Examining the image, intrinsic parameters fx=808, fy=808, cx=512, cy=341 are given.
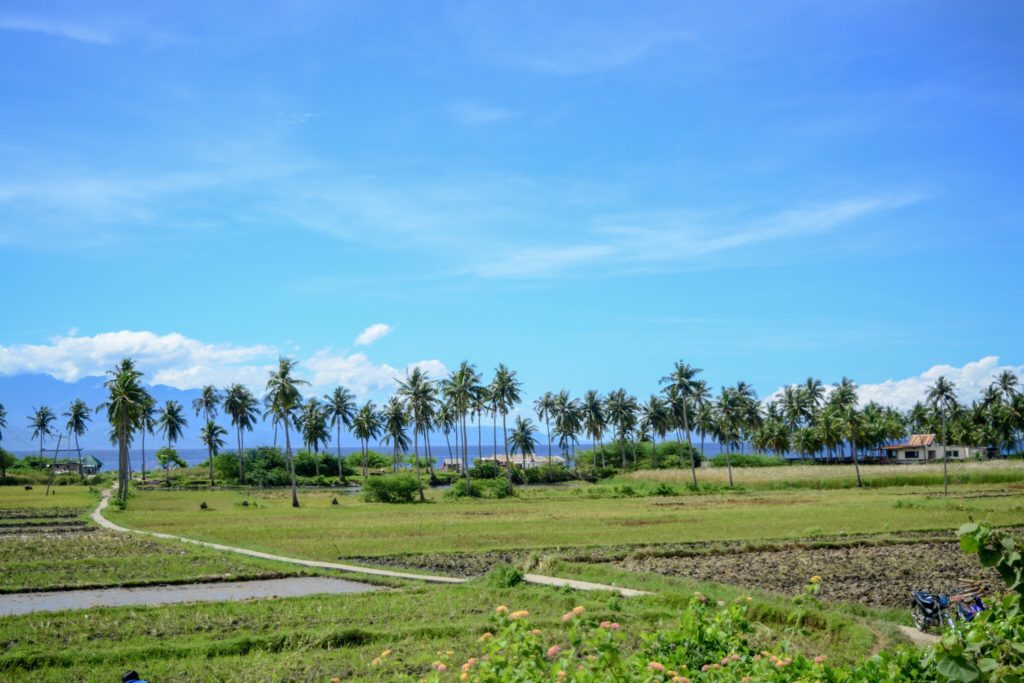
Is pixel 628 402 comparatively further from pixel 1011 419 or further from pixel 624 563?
pixel 624 563

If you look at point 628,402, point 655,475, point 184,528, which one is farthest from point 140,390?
point 628,402

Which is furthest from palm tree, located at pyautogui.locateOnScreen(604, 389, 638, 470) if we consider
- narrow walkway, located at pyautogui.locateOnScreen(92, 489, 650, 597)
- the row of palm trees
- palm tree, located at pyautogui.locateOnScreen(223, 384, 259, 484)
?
narrow walkway, located at pyautogui.locateOnScreen(92, 489, 650, 597)

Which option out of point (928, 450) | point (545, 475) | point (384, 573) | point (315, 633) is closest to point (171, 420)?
point (545, 475)

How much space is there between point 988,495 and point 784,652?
58.3 metres

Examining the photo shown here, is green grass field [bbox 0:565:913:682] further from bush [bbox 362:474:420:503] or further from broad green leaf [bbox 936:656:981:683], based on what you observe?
bush [bbox 362:474:420:503]

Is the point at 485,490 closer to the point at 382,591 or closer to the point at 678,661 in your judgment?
the point at 382,591

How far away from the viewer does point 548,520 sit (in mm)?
45719

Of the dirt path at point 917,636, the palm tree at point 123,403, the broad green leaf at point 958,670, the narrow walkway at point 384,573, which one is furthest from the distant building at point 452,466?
the broad green leaf at point 958,670

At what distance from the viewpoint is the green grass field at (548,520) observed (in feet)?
117

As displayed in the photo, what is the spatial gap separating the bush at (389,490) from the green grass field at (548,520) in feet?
10.9

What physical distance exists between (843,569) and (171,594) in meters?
20.7

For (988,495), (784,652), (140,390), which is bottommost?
(988,495)

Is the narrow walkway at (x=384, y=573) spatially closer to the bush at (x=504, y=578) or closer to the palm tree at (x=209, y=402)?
the bush at (x=504, y=578)

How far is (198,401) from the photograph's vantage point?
117625 mm
